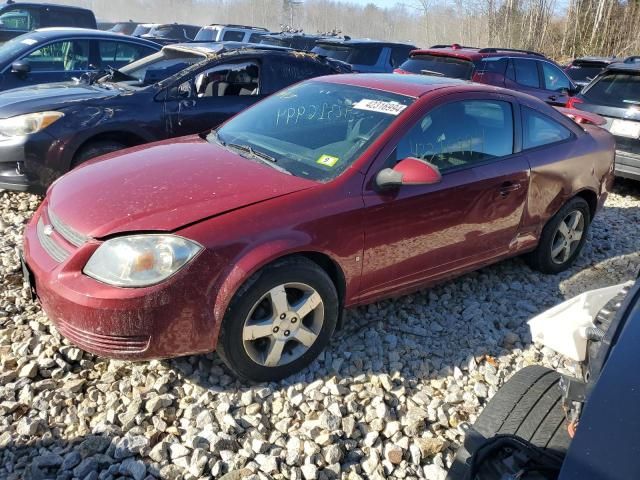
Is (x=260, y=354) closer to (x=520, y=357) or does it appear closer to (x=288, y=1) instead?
(x=520, y=357)

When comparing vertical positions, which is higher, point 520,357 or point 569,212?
point 569,212

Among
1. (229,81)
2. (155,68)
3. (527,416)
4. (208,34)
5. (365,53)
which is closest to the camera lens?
(527,416)

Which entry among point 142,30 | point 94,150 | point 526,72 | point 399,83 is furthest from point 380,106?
point 142,30

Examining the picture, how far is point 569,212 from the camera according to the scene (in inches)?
179

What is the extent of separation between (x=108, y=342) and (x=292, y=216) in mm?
1069

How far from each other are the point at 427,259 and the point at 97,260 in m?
1.95

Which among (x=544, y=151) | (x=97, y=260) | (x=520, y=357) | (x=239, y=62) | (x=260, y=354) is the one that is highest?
(x=239, y=62)

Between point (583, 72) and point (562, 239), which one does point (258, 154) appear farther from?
point (583, 72)

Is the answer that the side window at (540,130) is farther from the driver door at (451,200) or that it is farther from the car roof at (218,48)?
the car roof at (218,48)

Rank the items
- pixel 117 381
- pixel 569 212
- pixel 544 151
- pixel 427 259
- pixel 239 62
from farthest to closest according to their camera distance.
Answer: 1. pixel 239 62
2. pixel 569 212
3. pixel 544 151
4. pixel 427 259
5. pixel 117 381

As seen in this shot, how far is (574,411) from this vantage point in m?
1.95

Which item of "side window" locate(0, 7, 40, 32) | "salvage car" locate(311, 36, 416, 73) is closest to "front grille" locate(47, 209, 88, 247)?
"salvage car" locate(311, 36, 416, 73)

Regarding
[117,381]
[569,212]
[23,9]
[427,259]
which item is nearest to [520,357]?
[427,259]

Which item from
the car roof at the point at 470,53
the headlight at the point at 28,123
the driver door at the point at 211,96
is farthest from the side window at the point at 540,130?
the car roof at the point at 470,53
